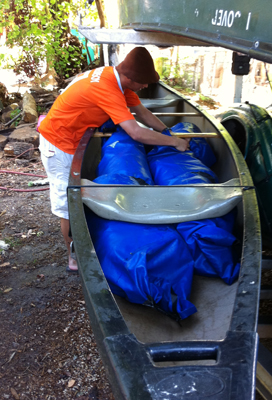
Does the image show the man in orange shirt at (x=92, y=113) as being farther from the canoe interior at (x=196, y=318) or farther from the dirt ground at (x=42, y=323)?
the canoe interior at (x=196, y=318)

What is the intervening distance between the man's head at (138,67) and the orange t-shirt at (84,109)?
131mm

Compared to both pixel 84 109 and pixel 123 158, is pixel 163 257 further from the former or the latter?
pixel 84 109

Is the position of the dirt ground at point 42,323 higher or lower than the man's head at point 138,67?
lower

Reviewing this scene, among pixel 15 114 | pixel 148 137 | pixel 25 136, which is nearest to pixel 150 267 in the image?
pixel 148 137

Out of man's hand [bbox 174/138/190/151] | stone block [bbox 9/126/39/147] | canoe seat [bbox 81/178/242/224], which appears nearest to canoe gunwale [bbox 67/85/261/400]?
canoe seat [bbox 81/178/242/224]

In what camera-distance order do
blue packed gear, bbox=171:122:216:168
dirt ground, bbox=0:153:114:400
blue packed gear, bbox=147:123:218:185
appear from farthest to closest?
blue packed gear, bbox=171:122:216:168 < blue packed gear, bbox=147:123:218:185 < dirt ground, bbox=0:153:114:400

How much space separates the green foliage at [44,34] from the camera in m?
9.77

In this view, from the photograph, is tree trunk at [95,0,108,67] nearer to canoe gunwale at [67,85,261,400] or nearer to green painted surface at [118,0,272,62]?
green painted surface at [118,0,272,62]

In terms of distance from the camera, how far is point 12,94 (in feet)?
34.0

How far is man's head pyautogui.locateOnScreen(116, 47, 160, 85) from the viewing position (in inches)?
114

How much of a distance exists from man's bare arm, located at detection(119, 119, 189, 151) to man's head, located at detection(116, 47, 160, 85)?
0.36 metres

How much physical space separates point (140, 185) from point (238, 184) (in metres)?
0.72

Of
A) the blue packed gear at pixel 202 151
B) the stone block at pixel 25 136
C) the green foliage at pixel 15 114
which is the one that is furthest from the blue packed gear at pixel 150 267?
the green foliage at pixel 15 114

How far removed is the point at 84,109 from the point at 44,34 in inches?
316
